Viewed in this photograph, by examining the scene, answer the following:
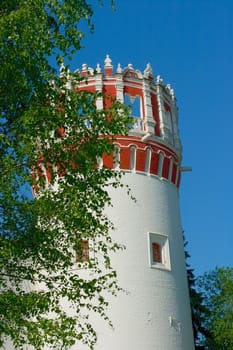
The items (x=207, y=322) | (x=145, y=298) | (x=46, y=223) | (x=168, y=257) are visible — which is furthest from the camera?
(x=207, y=322)

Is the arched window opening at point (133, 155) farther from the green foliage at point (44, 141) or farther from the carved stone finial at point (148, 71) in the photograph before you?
the green foliage at point (44, 141)

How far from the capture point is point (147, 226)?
677 inches

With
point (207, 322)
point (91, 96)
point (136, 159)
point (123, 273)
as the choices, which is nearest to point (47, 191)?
point (91, 96)

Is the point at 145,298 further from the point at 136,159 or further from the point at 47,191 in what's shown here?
the point at 47,191

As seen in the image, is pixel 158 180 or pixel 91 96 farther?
pixel 158 180

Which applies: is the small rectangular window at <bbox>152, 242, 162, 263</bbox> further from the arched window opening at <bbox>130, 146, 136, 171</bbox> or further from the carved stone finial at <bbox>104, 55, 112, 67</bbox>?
the carved stone finial at <bbox>104, 55, 112, 67</bbox>

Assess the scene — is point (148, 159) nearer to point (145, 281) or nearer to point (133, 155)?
point (133, 155)

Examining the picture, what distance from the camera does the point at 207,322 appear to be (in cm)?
2219

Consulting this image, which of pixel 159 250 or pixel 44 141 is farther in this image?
pixel 159 250

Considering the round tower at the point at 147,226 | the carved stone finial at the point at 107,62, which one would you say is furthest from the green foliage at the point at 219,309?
the carved stone finial at the point at 107,62

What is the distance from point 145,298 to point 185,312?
1925 millimetres

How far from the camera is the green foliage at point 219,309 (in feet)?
65.1

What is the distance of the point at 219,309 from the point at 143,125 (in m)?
7.85

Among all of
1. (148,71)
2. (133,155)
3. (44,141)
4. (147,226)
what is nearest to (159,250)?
(147,226)
